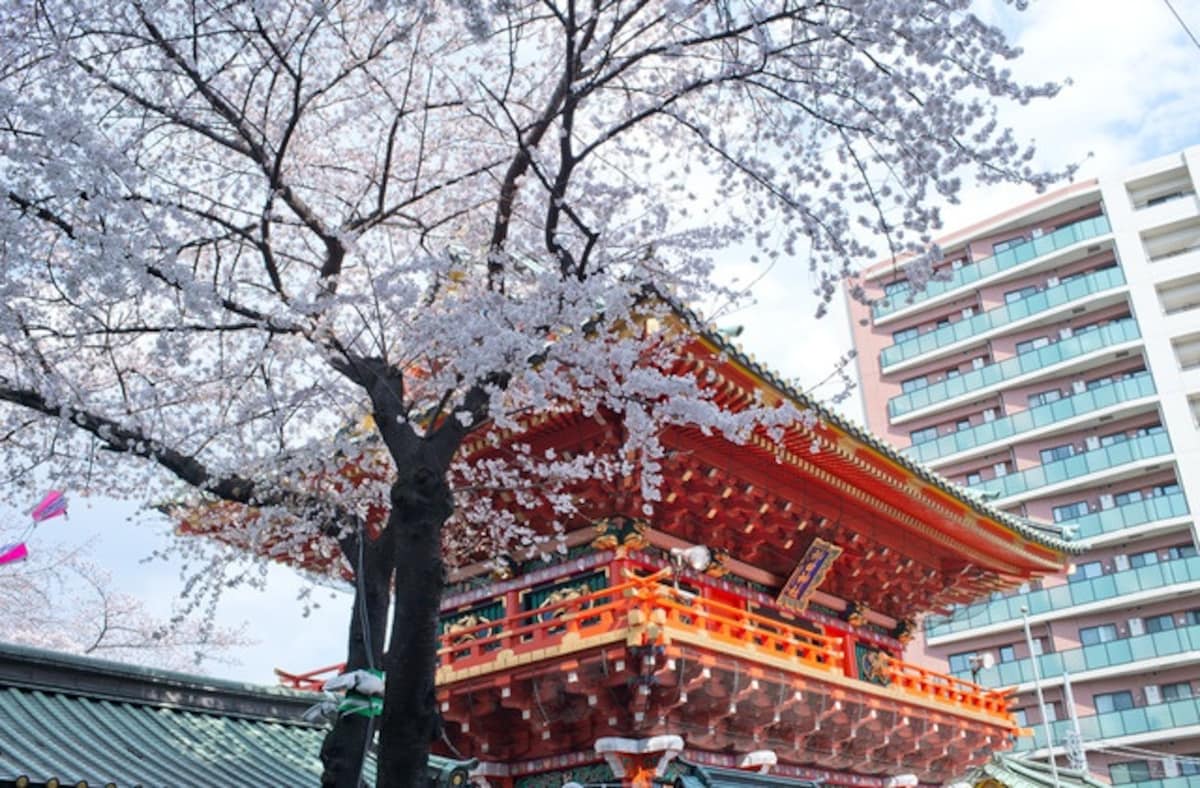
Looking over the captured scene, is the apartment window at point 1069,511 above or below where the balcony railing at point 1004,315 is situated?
below

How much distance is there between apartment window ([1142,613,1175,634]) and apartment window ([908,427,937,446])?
1061 cm

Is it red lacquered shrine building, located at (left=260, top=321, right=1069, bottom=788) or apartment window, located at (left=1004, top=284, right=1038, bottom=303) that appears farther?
apartment window, located at (left=1004, top=284, right=1038, bottom=303)

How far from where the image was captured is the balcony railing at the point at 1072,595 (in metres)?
35.7

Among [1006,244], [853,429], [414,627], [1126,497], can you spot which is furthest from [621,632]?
[1006,244]

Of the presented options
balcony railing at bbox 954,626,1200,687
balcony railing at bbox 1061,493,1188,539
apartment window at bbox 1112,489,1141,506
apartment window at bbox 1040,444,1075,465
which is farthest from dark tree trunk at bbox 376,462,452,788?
apartment window at bbox 1040,444,1075,465

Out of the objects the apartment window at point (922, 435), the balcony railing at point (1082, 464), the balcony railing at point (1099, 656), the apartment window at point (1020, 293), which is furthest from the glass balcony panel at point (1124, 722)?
the apartment window at point (1020, 293)

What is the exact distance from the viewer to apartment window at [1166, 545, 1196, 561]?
36.9 m

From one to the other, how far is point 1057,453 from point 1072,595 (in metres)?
5.69

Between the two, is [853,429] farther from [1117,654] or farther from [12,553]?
[1117,654]

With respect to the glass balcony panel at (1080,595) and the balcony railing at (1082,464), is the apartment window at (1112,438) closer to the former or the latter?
the balcony railing at (1082,464)

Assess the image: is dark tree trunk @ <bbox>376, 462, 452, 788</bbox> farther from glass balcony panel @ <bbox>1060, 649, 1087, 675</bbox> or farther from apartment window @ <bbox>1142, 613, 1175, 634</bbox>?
apartment window @ <bbox>1142, 613, 1175, 634</bbox>

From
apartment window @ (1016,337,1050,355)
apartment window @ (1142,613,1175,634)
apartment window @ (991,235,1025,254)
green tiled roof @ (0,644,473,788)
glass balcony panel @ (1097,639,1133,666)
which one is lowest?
green tiled roof @ (0,644,473,788)

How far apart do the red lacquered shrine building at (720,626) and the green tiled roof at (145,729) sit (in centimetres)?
199

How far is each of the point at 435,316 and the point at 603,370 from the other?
1.55 meters
